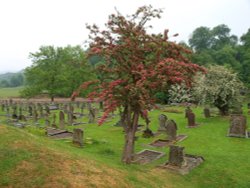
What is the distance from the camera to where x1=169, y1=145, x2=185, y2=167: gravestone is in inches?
487

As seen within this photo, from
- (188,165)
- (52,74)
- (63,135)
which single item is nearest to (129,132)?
(188,165)

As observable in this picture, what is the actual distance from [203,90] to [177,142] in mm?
9262

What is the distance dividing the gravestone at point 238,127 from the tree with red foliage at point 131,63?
8.90 meters

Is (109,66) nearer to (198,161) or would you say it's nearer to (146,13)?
(146,13)

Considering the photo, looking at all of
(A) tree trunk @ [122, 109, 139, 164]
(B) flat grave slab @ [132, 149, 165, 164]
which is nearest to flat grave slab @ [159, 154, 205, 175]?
(B) flat grave slab @ [132, 149, 165, 164]

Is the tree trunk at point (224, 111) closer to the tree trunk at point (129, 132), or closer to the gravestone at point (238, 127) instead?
the gravestone at point (238, 127)

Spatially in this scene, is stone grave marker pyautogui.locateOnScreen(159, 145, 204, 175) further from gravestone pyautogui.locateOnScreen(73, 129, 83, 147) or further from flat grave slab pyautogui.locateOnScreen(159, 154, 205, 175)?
gravestone pyautogui.locateOnScreen(73, 129, 83, 147)

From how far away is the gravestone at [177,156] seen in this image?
1236 centimetres

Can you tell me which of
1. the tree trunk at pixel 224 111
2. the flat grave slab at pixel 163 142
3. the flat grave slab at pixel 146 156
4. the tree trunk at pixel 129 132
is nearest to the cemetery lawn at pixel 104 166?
the flat grave slab at pixel 146 156

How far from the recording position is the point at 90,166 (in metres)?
9.31

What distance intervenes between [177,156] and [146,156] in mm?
2646

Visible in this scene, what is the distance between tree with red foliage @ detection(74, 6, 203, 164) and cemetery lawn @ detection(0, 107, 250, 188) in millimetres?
2233

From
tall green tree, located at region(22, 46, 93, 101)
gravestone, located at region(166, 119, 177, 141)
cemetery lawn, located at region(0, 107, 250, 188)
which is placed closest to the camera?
cemetery lawn, located at region(0, 107, 250, 188)

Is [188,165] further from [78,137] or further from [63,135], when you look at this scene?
[63,135]
